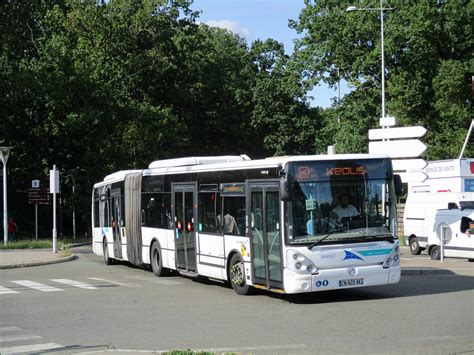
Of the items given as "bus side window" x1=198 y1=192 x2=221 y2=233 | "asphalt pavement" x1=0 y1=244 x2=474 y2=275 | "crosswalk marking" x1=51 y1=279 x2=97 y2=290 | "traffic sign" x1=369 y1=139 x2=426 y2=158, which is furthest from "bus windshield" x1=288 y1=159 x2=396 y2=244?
"traffic sign" x1=369 y1=139 x2=426 y2=158

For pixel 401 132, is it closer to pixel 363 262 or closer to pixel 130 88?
pixel 363 262

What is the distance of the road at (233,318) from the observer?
9.51 meters

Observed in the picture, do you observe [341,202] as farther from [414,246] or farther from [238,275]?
[414,246]

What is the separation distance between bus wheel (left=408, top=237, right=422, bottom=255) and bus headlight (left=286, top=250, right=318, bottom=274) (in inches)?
638

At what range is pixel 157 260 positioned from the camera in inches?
792

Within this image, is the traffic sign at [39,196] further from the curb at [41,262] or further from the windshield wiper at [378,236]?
the windshield wiper at [378,236]

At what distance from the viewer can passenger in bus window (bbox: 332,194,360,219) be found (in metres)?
13.5

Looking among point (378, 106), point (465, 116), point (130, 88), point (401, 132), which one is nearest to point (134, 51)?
point (130, 88)

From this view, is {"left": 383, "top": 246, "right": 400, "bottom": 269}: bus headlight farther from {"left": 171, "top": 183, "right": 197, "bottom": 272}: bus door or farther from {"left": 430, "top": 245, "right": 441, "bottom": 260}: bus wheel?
{"left": 430, "top": 245, "right": 441, "bottom": 260}: bus wheel

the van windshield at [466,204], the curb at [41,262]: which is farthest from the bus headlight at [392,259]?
the curb at [41,262]

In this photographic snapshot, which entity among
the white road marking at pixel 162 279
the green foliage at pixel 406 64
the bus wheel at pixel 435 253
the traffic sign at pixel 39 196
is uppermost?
the green foliage at pixel 406 64

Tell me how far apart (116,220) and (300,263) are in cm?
1209

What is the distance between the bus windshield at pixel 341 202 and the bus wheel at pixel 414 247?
15.1 m

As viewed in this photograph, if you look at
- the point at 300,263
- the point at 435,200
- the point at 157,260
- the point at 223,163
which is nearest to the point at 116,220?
the point at 157,260
